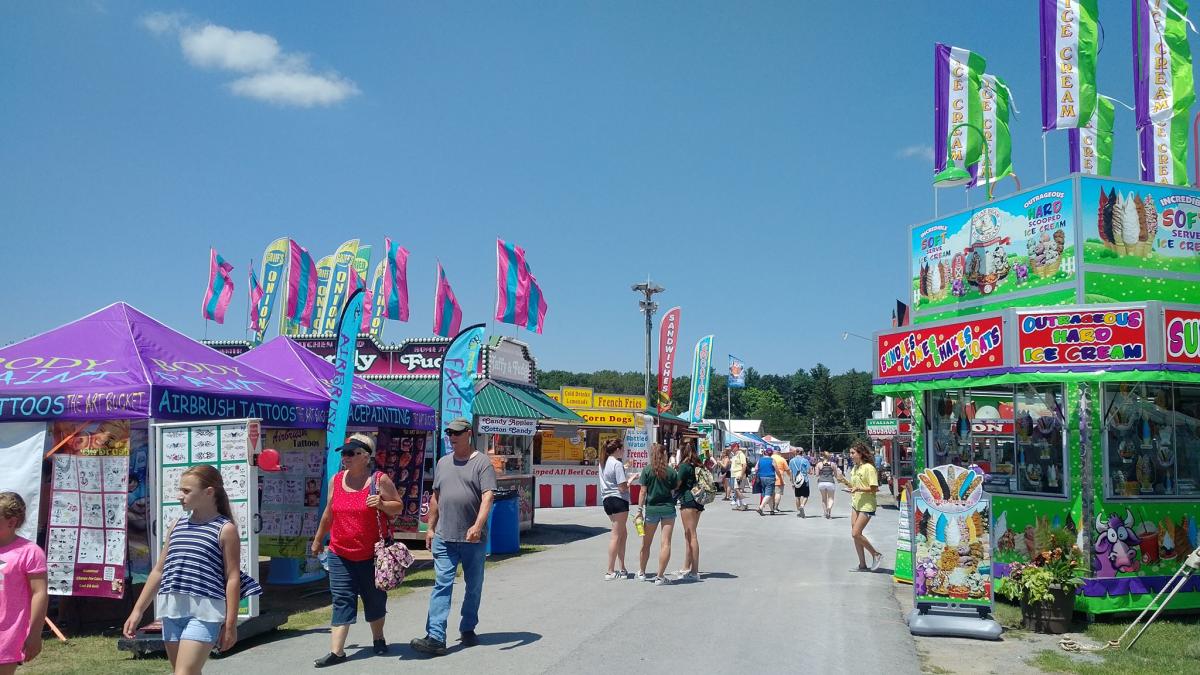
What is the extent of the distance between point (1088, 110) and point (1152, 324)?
3994mm

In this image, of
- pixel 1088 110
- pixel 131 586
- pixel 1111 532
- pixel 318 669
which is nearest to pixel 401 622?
pixel 318 669

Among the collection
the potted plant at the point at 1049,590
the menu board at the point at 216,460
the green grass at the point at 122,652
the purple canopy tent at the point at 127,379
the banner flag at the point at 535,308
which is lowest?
the green grass at the point at 122,652

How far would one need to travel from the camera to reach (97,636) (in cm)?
822

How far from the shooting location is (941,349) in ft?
32.9

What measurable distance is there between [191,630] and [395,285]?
28.1 meters

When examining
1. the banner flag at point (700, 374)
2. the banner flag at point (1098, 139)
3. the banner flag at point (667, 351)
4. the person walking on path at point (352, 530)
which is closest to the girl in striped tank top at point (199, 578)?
the person walking on path at point (352, 530)

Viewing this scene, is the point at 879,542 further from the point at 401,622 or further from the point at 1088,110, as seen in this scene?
the point at 401,622

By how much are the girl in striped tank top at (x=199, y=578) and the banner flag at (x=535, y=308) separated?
68.8ft

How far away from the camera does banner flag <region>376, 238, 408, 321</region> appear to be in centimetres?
3181

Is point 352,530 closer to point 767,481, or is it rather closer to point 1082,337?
point 1082,337

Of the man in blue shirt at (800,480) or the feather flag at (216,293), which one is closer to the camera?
the man in blue shirt at (800,480)

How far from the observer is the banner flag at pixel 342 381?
1052cm

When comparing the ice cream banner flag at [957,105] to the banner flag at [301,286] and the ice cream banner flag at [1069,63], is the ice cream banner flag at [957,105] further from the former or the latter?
the banner flag at [301,286]

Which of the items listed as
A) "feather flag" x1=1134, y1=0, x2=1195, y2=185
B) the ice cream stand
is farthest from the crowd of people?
"feather flag" x1=1134, y1=0, x2=1195, y2=185
